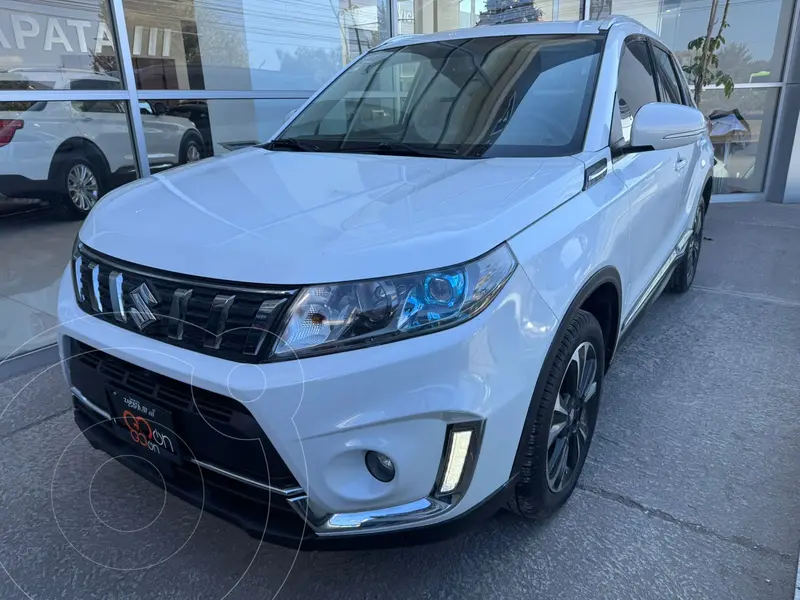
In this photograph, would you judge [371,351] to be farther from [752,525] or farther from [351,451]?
[752,525]

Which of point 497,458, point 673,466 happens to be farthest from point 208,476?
point 673,466

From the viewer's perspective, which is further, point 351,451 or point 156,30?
point 156,30

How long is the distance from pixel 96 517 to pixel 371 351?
152 cm

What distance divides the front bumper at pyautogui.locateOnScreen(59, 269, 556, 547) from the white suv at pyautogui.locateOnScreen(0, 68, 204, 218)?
2.89 meters

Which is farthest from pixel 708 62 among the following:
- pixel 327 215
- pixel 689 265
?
pixel 327 215

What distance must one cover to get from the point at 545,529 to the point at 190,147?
4234 millimetres

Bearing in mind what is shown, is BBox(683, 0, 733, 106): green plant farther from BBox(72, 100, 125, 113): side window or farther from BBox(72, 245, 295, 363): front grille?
BBox(72, 245, 295, 363): front grille

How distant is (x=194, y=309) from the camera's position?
1594 millimetres

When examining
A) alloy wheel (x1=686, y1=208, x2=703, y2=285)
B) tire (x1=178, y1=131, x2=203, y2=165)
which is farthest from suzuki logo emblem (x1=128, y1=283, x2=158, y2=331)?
alloy wheel (x1=686, y1=208, x2=703, y2=285)

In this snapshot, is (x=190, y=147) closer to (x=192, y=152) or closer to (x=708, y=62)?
(x=192, y=152)

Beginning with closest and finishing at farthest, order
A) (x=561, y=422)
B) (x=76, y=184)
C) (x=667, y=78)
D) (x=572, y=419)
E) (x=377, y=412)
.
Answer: (x=377, y=412) → (x=561, y=422) → (x=572, y=419) → (x=667, y=78) → (x=76, y=184)

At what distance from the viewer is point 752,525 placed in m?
2.18

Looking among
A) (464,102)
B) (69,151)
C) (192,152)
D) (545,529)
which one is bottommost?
(545,529)

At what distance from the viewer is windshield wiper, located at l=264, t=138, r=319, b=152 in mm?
2783
